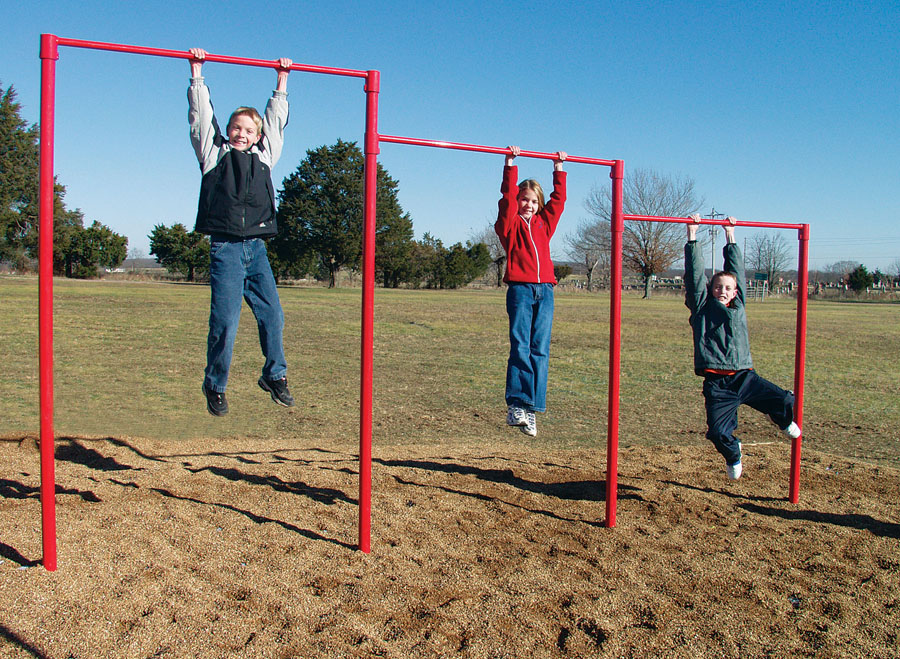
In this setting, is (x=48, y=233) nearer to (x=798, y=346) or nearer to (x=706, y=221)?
(x=706, y=221)

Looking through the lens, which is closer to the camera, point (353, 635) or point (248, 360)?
point (353, 635)

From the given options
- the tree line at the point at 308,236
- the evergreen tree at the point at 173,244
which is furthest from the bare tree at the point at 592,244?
the evergreen tree at the point at 173,244

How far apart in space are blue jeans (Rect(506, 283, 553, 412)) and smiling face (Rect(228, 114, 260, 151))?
1.86 metres

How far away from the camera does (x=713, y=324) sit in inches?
188

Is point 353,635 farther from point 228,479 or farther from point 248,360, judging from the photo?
point 248,360

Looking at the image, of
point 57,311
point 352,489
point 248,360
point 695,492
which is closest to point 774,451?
point 695,492

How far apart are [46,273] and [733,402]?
416cm

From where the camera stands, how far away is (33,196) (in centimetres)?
2575

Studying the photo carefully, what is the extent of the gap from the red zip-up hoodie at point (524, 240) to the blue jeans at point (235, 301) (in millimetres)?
1494

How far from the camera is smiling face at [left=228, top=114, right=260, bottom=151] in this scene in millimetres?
4090

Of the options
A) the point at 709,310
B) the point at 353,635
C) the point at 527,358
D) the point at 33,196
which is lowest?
the point at 353,635

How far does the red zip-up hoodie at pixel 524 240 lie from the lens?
4.62 meters

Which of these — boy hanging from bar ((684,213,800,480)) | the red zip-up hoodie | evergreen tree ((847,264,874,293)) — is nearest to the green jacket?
boy hanging from bar ((684,213,800,480))

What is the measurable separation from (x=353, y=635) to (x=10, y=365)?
33.3 feet
